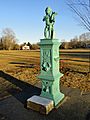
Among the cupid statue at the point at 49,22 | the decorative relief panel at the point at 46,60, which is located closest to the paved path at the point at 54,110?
the decorative relief panel at the point at 46,60

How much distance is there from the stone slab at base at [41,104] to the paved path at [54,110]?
0.39 ft

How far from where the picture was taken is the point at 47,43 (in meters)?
5.00

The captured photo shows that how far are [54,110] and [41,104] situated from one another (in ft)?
1.62

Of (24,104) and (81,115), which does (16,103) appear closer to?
(24,104)

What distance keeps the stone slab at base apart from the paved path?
0.39ft

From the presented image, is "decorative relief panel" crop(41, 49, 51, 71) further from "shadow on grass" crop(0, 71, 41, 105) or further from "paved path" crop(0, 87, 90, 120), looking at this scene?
"shadow on grass" crop(0, 71, 41, 105)

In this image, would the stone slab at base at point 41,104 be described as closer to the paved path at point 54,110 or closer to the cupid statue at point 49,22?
the paved path at point 54,110

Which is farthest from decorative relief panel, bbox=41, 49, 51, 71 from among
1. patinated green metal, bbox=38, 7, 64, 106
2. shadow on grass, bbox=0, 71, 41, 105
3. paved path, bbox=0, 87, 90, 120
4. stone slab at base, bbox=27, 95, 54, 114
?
shadow on grass, bbox=0, 71, 41, 105

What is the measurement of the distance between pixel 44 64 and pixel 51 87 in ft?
2.46

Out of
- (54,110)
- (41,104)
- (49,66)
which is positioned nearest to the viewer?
(41,104)

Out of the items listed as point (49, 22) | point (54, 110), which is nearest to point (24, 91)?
point (54, 110)

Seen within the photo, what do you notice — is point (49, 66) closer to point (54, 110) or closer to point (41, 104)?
point (41, 104)

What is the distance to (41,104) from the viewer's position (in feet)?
15.8

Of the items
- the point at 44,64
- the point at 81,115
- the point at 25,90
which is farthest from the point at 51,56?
the point at 25,90
